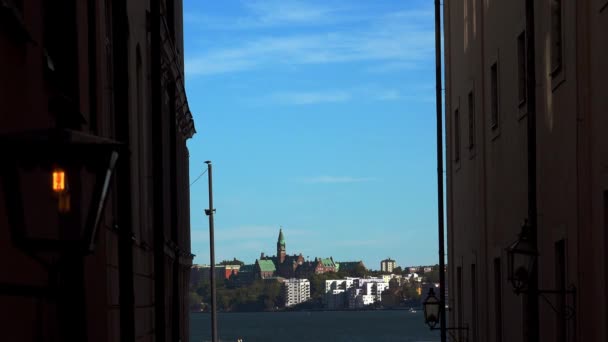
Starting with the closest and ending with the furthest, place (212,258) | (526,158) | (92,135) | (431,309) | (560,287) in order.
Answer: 1. (92,135)
2. (560,287)
3. (526,158)
4. (431,309)
5. (212,258)

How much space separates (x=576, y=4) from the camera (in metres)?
14.8

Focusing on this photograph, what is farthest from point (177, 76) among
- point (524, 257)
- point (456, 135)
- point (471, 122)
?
point (524, 257)

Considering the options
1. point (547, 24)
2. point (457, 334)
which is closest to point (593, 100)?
point (547, 24)

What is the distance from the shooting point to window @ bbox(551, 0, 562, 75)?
53.7 feet

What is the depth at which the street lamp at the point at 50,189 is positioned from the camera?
5.34 meters

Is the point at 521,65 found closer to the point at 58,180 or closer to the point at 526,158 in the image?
the point at 526,158

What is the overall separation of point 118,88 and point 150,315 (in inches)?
205

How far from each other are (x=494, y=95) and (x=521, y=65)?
10.2 feet

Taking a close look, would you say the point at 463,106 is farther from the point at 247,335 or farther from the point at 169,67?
the point at 247,335

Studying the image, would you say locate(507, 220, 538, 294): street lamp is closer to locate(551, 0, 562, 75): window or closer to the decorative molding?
locate(551, 0, 562, 75): window

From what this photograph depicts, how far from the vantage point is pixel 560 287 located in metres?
16.3

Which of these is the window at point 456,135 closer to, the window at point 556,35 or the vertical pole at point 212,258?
the window at point 556,35

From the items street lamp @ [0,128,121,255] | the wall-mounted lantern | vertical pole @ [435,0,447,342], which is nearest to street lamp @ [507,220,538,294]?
the wall-mounted lantern

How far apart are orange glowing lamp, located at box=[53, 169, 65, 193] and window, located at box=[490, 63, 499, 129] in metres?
16.9
